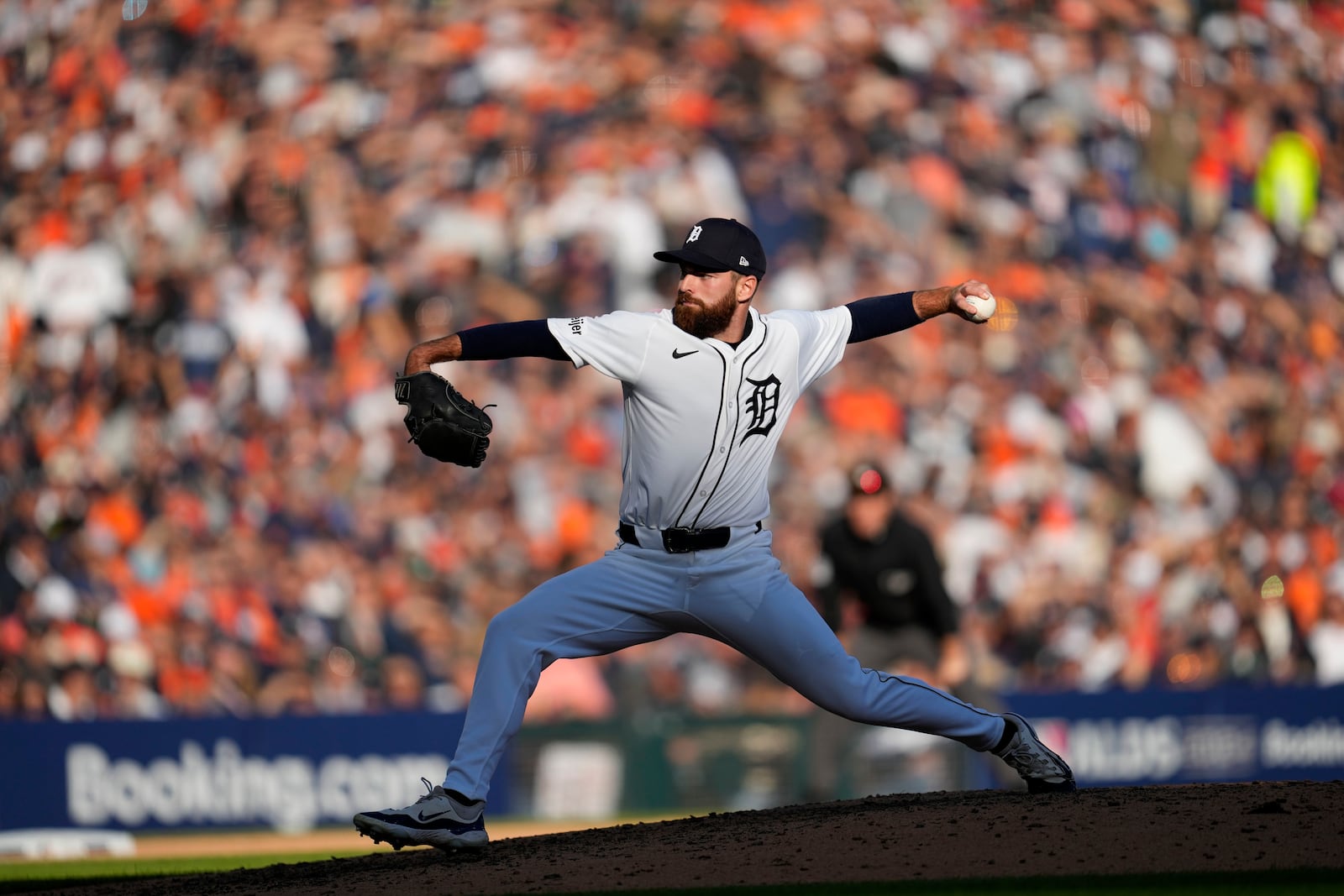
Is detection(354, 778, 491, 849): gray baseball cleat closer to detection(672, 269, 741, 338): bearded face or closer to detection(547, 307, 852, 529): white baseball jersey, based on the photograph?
detection(547, 307, 852, 529): white baseball jersey

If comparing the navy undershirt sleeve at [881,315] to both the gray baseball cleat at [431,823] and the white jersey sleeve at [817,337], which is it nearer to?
the white jersey sleeve at [817,337]

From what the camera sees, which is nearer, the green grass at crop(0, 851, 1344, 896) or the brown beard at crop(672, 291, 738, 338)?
the green grass at crop(0, 851, 1344, 896)

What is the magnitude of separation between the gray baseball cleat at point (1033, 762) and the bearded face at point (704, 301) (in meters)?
1.43

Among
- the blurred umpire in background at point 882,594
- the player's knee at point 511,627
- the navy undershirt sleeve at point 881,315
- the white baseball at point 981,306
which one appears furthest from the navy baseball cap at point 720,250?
the blurred umpire in background at point 882,594

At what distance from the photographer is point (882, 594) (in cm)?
668

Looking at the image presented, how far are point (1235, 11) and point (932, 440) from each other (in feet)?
16.4

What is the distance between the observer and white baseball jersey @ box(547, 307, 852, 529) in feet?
12.8

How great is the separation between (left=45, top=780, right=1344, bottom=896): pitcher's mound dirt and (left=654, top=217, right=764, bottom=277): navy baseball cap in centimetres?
146

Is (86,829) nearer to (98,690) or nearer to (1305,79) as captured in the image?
(98,690)

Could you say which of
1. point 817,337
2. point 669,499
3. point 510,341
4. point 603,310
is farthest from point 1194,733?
point 510,341

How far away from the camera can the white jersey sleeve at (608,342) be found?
12.8ft

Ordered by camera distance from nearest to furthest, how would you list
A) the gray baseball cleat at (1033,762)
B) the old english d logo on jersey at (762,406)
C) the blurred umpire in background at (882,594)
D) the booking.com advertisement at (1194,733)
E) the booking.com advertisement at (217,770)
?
the old english d logo on jersey at (762,406) → the gray baseball cleat at (1033,762) → the blurred umpire in background at (882,594) → the booking.com advertisement at (217,770) → the booking.com advertisement at (1194,733)

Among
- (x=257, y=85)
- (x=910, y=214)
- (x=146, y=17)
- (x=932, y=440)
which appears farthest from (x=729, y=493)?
(x=146, y=17)

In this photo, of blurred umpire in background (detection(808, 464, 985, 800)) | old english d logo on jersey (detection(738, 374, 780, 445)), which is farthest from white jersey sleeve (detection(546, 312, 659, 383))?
blurred umpire in background (detection(808, 464, 985, 800))
